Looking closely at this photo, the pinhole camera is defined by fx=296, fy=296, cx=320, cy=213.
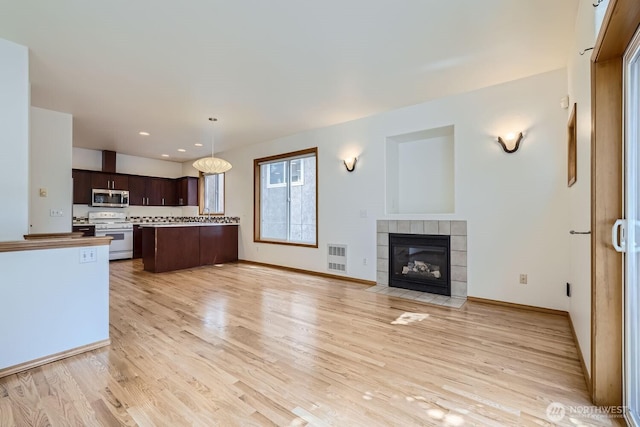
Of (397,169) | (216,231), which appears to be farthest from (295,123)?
(216,231)

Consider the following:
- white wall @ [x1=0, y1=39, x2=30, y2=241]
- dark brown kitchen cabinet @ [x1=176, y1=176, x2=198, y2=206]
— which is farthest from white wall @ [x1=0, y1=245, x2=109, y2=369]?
dark brown kitchen cabinet @ [x1=176, y1=176, x2=198, y2=206]

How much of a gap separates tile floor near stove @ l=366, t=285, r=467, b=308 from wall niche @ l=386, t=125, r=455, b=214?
3.88ft

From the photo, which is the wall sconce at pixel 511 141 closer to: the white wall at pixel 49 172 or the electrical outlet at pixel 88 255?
the electrical outlet at pixel 88 255

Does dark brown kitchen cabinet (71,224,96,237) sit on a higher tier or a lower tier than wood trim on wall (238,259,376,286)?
higher

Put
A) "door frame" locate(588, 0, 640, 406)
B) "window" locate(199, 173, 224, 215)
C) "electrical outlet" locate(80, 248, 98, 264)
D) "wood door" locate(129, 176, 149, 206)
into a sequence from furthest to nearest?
1. "window" locate(199, 173, 224, 215)
2. "wood door" locate(129, 176, 149, 206)
3. "electrical outlet" locate(80, 248, 98, 264)
4. "door frame" locate(588, 0, 640, 406)

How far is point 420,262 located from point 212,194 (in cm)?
588

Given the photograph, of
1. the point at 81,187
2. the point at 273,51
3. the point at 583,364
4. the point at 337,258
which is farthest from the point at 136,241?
the point at 583,364

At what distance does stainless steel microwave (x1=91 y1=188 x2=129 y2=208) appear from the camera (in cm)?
684

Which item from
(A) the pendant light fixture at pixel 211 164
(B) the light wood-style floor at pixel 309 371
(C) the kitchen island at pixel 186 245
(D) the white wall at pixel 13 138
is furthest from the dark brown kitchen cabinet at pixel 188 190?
(D) the white wall at pixel 13 138

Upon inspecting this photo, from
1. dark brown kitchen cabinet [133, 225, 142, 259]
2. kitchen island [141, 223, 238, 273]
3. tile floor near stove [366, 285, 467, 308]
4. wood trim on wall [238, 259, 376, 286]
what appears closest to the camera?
tile floor near stove [366, 285, 467, 308]

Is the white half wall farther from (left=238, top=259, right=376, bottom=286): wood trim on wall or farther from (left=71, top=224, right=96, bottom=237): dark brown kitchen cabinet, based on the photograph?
(left=71, top=224, right=96, bottom=237): dark brown kitchen cabinet

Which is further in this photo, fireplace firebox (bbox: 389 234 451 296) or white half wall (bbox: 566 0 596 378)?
fireplace firebox (bbox: 389 234 451 296)

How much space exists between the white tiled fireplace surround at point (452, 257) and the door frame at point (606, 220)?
1927 mm

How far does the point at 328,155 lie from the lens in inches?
209
